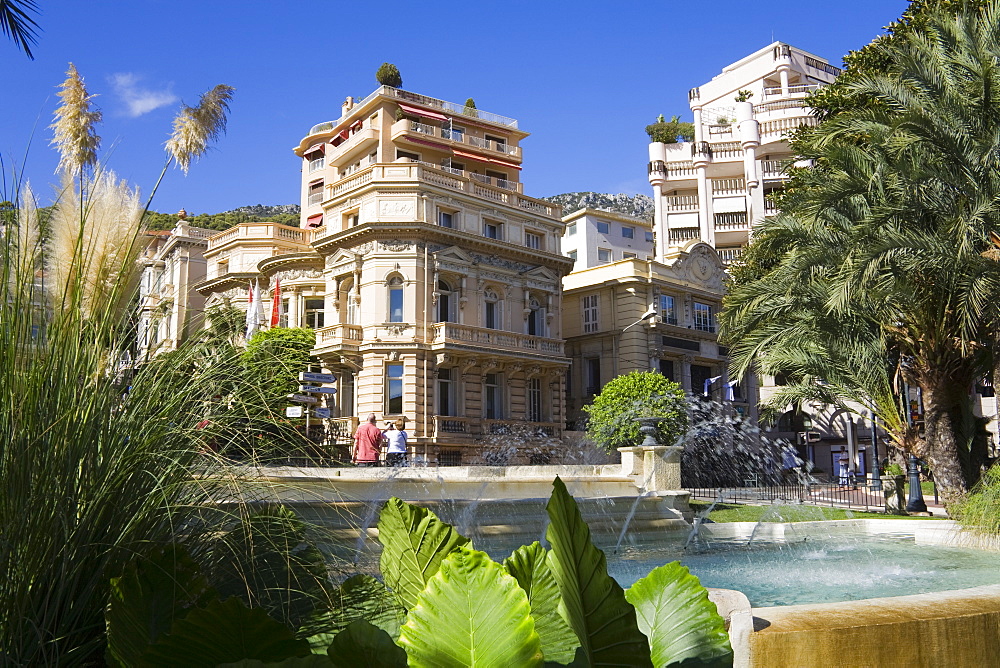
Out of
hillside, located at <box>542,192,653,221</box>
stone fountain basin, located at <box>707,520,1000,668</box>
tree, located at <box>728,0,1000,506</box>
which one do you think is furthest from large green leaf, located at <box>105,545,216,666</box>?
hillside, located at <box>542,192,653,221</box>

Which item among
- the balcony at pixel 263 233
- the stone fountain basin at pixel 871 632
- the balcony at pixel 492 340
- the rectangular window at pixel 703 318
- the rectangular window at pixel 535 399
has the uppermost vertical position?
the balcony at pixel 263 233

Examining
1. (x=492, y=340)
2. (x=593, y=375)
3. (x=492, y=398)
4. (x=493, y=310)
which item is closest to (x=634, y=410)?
(x=492, y=340)

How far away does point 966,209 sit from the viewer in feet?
46.2

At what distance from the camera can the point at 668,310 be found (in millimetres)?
38281

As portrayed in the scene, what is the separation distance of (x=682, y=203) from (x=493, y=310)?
24975mm

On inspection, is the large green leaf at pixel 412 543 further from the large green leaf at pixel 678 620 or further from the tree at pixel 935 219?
the tree at pixel 935 219

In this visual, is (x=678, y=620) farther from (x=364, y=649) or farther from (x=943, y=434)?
(x=943, y=434)

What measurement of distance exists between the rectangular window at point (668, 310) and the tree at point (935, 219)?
21.2 m

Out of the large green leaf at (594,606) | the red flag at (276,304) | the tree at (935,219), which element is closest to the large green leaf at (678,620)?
the large green leaf at (594,606)

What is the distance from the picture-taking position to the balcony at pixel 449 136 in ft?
124

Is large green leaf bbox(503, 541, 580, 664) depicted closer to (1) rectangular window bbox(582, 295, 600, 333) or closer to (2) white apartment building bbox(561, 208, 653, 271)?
(1) rectangular window bbox(582, 295, 600, 333)

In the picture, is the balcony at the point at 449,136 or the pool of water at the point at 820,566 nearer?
the pool of water at the point at 820,566

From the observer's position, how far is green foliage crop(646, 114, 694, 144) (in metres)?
59.6

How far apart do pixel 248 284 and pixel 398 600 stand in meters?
35.5
